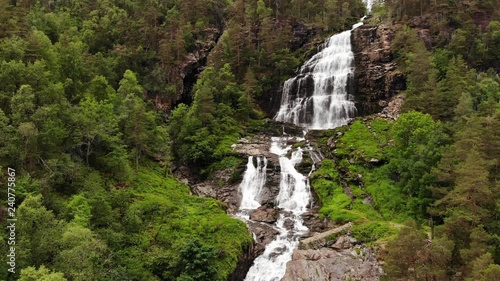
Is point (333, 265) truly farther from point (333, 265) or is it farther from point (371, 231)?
point (371, 231)

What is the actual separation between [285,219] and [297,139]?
1901 cm

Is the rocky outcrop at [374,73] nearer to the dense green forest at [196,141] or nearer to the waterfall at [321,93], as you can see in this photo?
the waterfall at [321,93]

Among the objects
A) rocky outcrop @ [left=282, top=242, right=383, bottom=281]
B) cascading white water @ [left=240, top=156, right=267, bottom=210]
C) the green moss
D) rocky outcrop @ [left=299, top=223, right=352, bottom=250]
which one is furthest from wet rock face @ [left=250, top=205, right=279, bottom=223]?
the green moss

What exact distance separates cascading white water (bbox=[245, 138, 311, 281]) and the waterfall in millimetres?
9054

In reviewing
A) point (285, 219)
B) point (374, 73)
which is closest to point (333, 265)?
point (285, 219)

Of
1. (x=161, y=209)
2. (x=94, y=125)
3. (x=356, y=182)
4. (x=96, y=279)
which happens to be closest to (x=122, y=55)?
(x=94, y=125)

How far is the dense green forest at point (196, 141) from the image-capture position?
25484 mm

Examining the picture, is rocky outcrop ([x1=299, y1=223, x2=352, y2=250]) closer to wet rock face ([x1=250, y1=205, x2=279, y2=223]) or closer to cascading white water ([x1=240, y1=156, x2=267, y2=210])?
wet rock face ([x1=250, y1=205, x2=279, y2=223])

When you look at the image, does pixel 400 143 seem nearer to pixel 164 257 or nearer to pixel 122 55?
pixel 164 257

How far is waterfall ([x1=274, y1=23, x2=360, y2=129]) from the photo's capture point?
61844 millimetres

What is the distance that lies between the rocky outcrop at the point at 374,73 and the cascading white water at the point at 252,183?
72.8ft

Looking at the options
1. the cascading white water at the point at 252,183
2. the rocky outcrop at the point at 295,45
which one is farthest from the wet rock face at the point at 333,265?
the rocky outcrop at the point at 295,45

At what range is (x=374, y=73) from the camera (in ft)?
212

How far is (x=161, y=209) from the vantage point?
35531 mm
